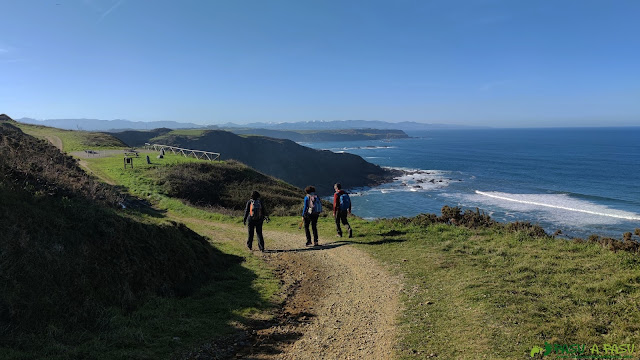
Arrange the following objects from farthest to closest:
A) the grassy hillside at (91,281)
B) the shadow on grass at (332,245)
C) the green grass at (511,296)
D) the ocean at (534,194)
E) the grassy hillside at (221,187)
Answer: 1. the ocean at (534,194)
2. the grassy hillside at (221,187)
3. the shadow on grass at (332,245)
4. the green grass at (511,296)
5. the grassy hillside at (91,281)

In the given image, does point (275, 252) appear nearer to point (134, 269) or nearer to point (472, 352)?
point (134, 269)

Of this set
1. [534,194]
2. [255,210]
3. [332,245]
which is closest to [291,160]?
[534,194]

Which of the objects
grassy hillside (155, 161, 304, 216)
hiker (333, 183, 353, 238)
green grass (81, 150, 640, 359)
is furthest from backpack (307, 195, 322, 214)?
grassy hillside (155, 161, 304, 216)

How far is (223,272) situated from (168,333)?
3.39 metres

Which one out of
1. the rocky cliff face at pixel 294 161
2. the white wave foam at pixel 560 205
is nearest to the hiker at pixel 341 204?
the white wave foam at pixel 560 205

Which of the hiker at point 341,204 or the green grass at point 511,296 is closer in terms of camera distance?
the green grass at point 511,296

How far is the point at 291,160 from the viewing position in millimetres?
97812

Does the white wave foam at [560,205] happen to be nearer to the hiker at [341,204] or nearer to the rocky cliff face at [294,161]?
the rocky cliff face at [294,161]

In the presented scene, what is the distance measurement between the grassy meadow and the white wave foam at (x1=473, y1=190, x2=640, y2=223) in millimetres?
38466

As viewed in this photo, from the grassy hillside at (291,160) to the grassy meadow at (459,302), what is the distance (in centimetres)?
6064

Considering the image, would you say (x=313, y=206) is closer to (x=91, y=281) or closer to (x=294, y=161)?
(x=91, y=281)

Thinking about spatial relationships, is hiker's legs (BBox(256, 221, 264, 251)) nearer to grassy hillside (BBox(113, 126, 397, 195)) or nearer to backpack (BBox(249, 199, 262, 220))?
backpack (BBox(249, 199, 262, 220))

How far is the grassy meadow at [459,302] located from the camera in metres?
5.26

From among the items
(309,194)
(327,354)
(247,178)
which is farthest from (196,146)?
(327,354)
